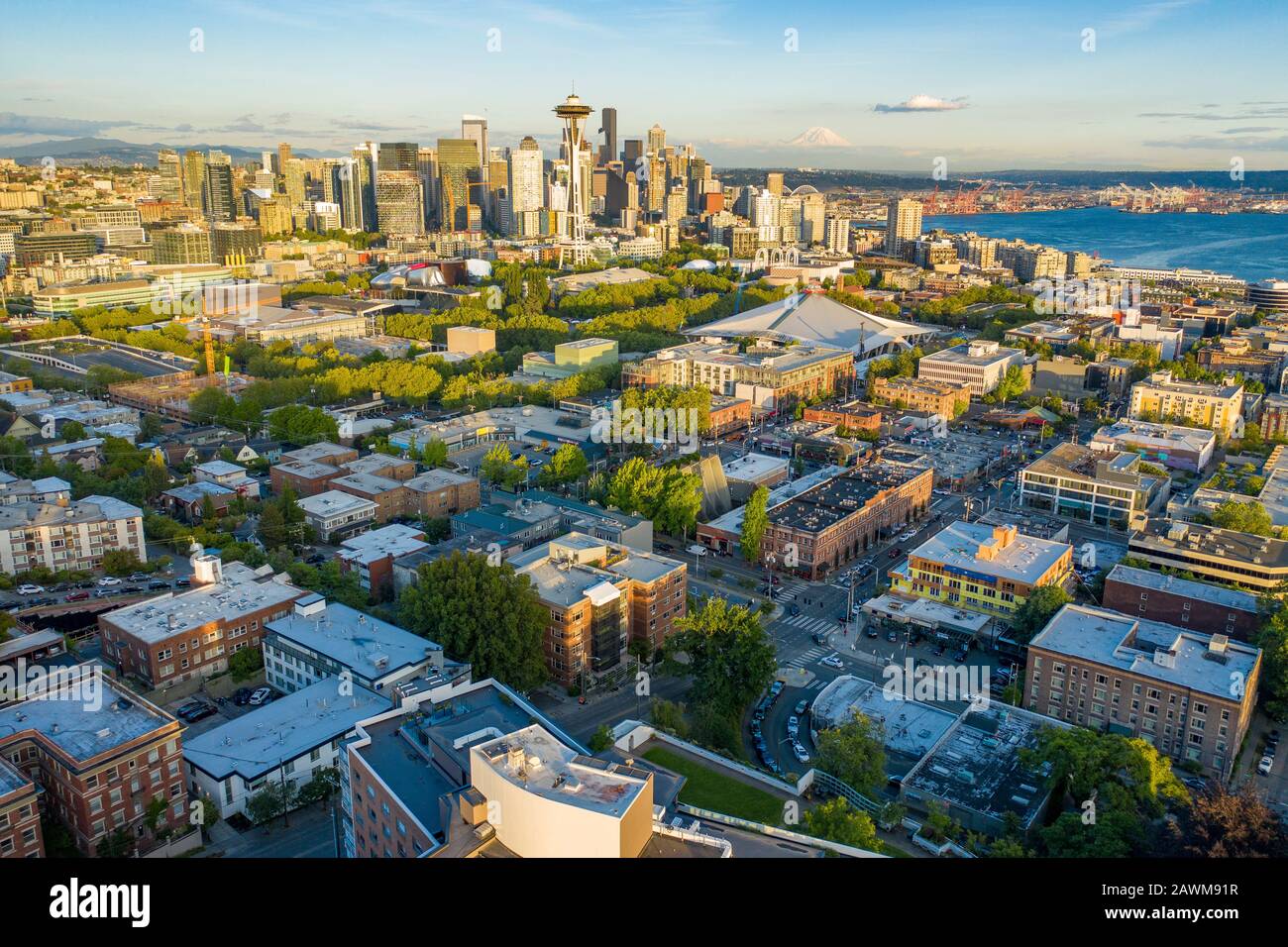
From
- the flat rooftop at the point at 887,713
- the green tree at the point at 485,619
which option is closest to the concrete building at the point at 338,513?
the green tree at the point at 485,619

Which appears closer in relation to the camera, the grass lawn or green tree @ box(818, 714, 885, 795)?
the grass lawn

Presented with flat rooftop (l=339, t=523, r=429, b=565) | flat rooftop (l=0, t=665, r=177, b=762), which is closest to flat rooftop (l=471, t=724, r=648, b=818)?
flat rooftop (l=0, t=665, r=177, b=762)

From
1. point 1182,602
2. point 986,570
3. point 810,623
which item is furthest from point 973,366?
point 810,623

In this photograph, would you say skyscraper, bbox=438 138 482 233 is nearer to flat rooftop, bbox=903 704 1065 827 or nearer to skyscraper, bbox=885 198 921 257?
skyscraper, bbox=885 198 921 257

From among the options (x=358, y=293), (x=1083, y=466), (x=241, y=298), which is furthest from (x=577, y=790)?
(x=358, y=293)

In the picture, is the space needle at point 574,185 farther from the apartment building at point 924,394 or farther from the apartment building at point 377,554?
the apartment building at point 377,554
